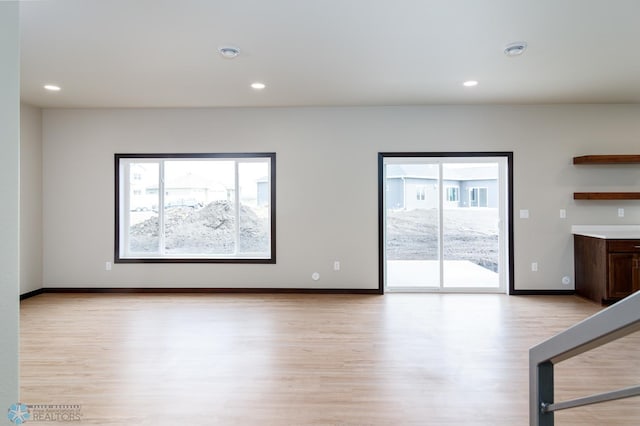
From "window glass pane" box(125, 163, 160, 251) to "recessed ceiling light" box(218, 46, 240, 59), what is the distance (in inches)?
105

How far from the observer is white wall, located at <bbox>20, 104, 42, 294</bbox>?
487cm

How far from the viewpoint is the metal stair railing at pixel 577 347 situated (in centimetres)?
63

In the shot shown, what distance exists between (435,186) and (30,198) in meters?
5.68

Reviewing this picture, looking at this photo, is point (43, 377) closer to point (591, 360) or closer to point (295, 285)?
point (295, 285)

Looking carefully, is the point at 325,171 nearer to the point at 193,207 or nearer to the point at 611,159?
the point at 193,207

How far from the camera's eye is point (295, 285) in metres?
5.16

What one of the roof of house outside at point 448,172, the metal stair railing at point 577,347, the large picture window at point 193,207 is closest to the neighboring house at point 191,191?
the large picture window at point 193,207

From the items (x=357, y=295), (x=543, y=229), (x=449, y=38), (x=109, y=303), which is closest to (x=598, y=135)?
(x=543, y=229)

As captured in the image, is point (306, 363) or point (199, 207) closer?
point (306, 363)

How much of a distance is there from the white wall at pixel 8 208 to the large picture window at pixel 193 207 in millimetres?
4339

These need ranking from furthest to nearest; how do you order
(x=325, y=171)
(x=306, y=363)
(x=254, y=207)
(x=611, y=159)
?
(x=254, y=207) < (x=325, y=171) < (x=611, y=159) < (x=306, y=363)

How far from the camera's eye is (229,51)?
3230 mm

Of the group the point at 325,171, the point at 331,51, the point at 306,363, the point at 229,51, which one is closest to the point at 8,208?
the point at 306,363

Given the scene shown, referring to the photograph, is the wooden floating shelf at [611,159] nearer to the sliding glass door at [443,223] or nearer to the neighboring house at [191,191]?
the sliding glass door at [443,223]
